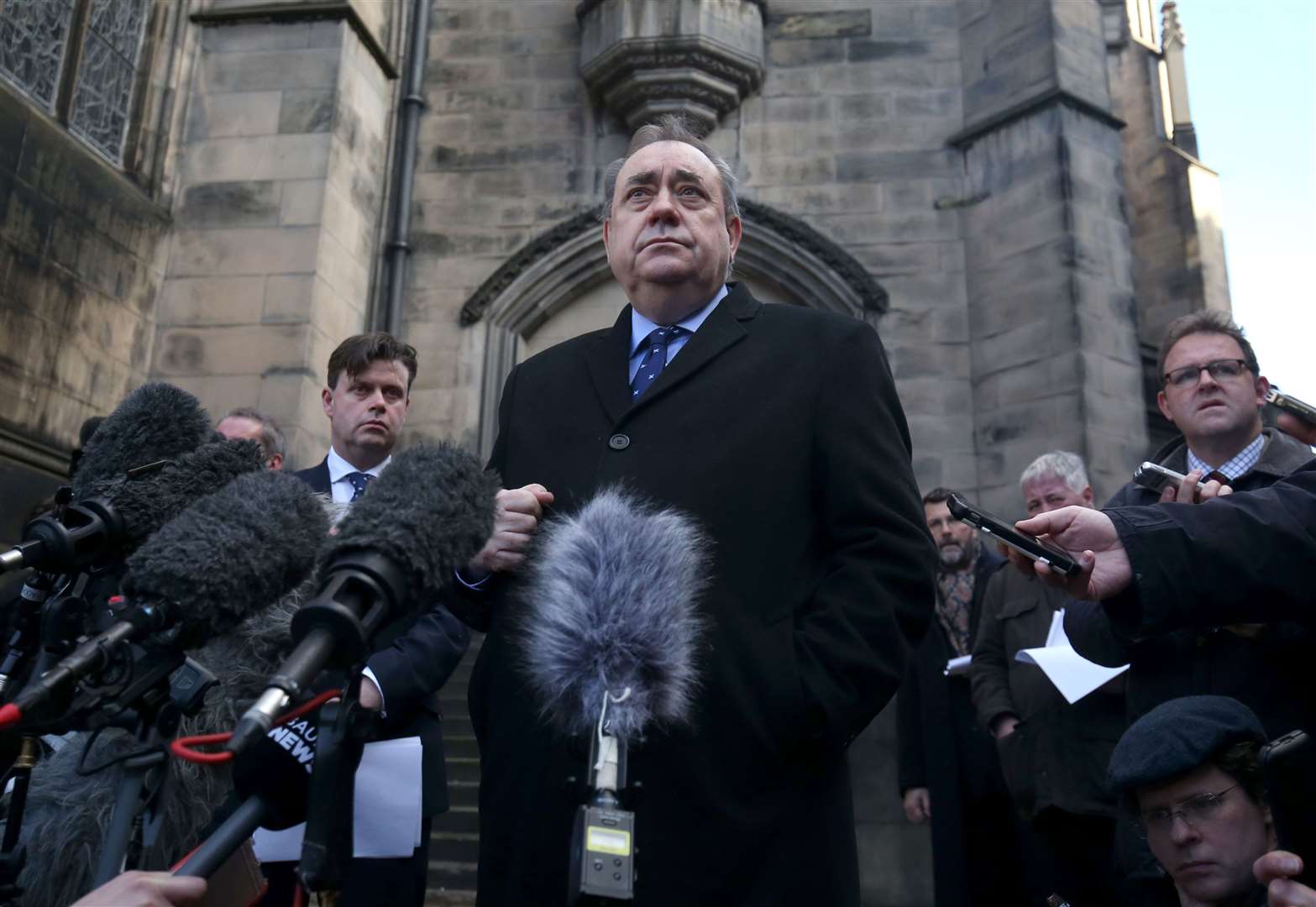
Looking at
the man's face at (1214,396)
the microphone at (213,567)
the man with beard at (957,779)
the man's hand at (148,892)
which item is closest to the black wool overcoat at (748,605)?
the microphone at (213,567)

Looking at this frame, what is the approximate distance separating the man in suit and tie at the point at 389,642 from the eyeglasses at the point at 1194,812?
5.52 feet

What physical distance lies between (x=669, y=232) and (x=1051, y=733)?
246 centimetres

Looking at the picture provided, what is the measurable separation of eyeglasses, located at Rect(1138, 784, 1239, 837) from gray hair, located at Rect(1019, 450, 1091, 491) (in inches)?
72.3

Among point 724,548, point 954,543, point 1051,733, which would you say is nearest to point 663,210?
point 724,548

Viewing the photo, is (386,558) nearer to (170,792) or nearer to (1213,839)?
(170,792)

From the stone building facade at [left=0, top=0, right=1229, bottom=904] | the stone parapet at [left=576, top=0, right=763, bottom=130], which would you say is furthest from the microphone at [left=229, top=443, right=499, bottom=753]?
the stone parapet at [left=576, top=0, right=763, bottom=130]

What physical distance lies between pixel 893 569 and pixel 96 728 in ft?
4.06

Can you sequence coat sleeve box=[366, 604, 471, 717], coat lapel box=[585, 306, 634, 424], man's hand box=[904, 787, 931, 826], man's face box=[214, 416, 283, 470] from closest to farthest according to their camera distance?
coat lapel box=[585, 306, 634, 424], coat sleeve box=[366, 604, 471, 717], man's face box=[214, 416, 283, 470], man's hand box=[904, 787, 931, 826]

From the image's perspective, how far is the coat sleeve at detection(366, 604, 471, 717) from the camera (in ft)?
8.71

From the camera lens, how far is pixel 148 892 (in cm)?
141

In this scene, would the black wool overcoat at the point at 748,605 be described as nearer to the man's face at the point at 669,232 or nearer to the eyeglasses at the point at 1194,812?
the man's face at the point at 669,232

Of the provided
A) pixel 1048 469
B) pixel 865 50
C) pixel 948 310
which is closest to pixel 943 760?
pixel 1048 469

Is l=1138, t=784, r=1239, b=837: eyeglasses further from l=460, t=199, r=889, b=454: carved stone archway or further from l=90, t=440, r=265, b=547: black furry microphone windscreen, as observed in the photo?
l=460, t=199, r=889, b=454: carved stone archway

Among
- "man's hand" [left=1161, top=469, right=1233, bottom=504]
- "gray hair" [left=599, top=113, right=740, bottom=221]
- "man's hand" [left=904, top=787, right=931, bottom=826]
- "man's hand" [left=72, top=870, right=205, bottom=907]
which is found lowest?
"man's hand" [left=72, top=870, right=205, bottom=907]
